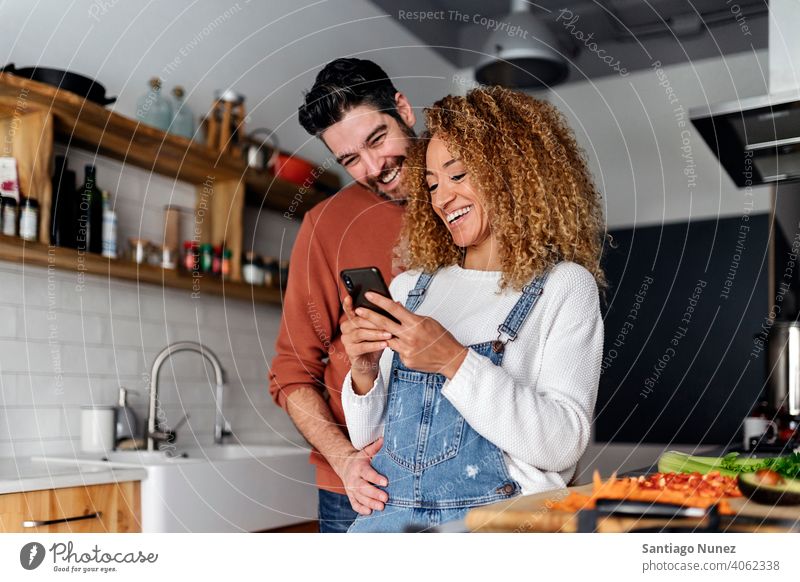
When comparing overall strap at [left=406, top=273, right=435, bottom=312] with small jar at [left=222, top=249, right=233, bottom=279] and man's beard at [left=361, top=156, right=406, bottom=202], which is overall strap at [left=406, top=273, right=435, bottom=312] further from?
small jar at [left=222, top=249, right=233, bottom=279]

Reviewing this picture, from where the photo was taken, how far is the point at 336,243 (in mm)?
1185

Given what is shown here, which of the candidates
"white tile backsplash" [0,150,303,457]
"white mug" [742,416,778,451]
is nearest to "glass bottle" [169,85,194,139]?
"white tile backsplash" [0,150,303,457]

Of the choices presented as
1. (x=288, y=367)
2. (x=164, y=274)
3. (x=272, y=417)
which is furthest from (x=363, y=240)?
(x=272, y=417)

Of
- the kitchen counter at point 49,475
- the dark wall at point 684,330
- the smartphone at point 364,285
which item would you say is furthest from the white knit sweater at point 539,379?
the dark wall at point 684,330

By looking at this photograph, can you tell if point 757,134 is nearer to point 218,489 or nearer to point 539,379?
point 539,379

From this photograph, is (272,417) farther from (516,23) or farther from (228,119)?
(516,23)

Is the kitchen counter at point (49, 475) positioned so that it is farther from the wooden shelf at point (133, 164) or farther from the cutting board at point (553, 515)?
the cutting board at point (553, 515)

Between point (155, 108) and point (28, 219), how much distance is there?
405 mm

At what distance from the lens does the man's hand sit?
93cm

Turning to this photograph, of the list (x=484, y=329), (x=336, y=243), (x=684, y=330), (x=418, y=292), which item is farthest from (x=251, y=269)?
(x=684, y=330)

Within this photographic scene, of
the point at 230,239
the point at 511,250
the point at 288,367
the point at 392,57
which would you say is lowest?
the point at 288,367

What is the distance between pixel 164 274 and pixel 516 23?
910 millimetres

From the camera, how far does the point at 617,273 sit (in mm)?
2982

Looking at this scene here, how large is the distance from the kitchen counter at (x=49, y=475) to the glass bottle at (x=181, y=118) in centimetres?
69
